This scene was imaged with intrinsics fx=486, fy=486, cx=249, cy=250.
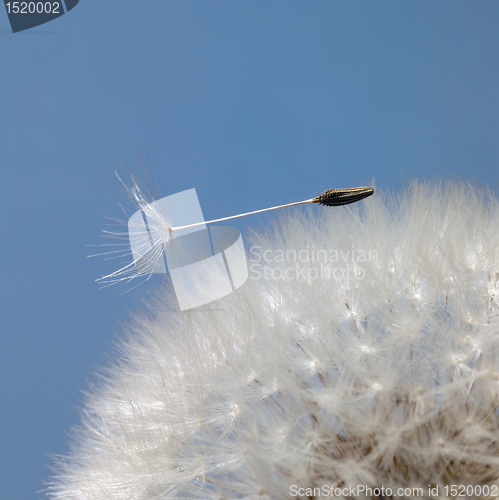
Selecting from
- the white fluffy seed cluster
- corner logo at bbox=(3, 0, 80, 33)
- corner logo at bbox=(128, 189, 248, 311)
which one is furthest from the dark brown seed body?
corner logo at bbox=(3, 0, 80, 33)

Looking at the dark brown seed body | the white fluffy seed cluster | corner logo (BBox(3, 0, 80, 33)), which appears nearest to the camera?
the white fluffy seed cluster

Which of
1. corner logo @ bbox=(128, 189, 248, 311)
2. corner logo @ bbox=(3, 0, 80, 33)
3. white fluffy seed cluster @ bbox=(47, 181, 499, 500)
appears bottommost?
white fluffy seed cluster @ bbox=(47, 181, 499, 500)

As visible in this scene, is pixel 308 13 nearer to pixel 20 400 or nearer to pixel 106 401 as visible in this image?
pixel 106 401

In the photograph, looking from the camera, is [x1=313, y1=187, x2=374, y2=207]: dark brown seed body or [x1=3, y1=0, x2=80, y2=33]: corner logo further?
[x1=3, y1=0, x2=80, y2=33]: corner logo

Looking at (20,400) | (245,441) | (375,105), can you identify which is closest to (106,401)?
(245,441)

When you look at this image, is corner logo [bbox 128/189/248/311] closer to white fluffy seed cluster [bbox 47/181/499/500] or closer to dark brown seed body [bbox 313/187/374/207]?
white fluffy seed cluster [bbox 47/181/499/500]

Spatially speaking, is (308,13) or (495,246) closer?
(495,246)

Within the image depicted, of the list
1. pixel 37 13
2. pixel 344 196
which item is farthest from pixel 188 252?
pixel 37 13
